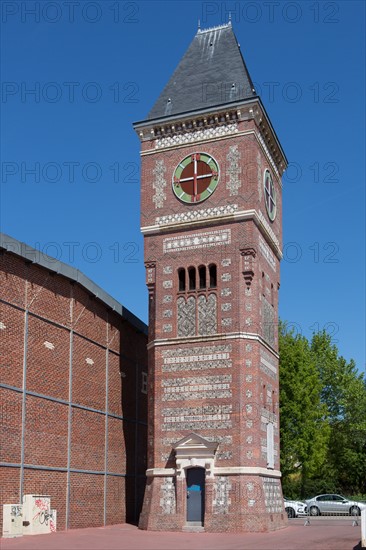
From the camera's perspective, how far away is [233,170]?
3962 centimetres

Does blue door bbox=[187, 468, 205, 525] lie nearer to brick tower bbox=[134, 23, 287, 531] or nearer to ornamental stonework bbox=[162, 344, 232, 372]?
brick tower bbox=[134, 23, 287, 531]

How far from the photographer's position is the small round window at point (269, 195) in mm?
42031

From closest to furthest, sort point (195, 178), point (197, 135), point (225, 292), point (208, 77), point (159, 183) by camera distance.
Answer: point (225, 292), point (195, 178), point (197, 135), point (159, 183), point (208, 77)

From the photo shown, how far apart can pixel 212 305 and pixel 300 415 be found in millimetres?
23338

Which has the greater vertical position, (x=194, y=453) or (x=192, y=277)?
(x=192, y=277)

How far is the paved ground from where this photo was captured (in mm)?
26822

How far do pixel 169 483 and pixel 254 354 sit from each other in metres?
7.71

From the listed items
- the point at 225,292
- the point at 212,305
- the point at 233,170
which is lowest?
the point at 212,305

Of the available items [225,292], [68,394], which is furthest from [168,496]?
[225,292]

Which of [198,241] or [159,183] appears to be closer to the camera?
[198,241]

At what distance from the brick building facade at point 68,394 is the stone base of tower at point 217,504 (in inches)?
137

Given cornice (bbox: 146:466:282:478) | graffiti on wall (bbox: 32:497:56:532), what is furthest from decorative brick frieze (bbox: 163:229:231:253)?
graffiti on wall (bbox: 32:497:56:532)

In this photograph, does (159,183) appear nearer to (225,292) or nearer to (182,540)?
(225,292)

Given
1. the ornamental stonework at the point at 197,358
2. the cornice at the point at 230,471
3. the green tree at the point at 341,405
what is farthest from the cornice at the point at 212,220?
the green tree at the point at 341,405
